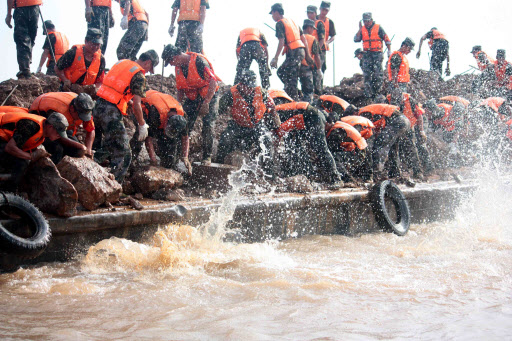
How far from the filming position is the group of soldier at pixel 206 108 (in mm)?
4691

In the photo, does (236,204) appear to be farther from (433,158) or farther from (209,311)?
(433,158)

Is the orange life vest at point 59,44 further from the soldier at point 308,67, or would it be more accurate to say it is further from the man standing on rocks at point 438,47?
the man standing on rocks at point 438,47

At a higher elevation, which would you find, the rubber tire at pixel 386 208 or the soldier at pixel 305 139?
the soldier at pixel 305 139

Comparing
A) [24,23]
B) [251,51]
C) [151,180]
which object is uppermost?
[24,23]

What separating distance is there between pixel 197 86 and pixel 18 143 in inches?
110

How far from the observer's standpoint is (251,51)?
752 cm

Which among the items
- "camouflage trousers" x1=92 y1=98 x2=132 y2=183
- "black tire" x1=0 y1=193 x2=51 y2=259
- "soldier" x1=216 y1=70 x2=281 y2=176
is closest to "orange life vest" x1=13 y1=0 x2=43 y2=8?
"camouflage trousers" x1=92 y1=98 x2=132 y2=183

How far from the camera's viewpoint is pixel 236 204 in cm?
510

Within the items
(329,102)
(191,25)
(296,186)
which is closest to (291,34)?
(329,102)

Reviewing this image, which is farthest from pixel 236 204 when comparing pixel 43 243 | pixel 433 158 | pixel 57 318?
pixel 433 158

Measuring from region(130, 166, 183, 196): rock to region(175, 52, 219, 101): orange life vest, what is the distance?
1471 millimetres

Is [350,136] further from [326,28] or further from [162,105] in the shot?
[326,28]

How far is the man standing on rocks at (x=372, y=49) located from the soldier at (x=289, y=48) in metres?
2.10

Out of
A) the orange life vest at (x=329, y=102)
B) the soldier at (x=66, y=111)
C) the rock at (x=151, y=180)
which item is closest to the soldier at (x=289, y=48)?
the orange life vest at (x=329, y=102)
